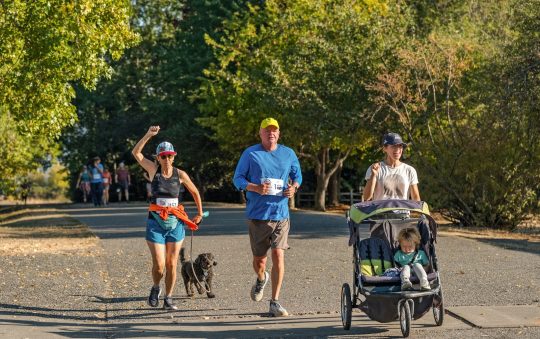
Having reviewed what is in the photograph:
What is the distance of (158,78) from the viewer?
176 feet

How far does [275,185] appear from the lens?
11.4 meters

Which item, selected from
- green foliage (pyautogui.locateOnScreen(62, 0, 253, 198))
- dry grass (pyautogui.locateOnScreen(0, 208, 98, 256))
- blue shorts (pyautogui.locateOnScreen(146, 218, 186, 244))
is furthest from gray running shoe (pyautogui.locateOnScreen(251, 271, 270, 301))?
green foliage (pyautogui.locateOnScreen(62, 0, 253, 198))

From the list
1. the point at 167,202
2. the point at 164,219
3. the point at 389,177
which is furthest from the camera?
the point at 167,202

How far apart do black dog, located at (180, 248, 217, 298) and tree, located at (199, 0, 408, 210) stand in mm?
20760

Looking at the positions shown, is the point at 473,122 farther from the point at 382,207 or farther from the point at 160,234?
the point at 382,207

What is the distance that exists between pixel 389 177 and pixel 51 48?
11.9 meters

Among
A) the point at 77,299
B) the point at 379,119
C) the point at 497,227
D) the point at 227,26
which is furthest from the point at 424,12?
the point at 77,299

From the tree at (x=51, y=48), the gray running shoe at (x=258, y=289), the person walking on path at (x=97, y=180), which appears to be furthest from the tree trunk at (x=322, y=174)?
the gray running shoe at (x=258, y=289)

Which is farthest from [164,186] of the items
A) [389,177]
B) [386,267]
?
[386,267]

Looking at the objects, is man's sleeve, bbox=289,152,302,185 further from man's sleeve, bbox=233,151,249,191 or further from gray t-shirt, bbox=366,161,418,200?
gray t-shirt, bbox=366,161,418,200

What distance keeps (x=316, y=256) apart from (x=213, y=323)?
6930mm

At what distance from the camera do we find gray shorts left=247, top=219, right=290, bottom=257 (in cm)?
1148

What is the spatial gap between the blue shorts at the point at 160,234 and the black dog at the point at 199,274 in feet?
2.63

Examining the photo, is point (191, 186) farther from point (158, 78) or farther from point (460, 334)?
point (158, 78)
